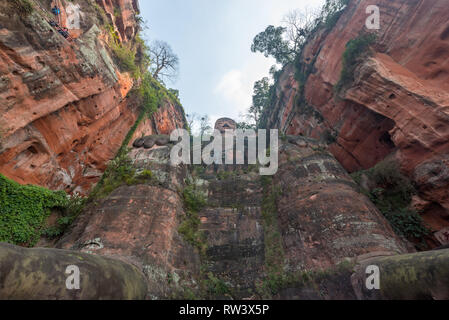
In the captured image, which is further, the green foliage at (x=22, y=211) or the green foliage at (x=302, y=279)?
the green foliage at (x=302, y=279)

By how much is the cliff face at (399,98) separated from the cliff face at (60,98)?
14.4 meters

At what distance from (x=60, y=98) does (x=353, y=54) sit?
15434 millimetres

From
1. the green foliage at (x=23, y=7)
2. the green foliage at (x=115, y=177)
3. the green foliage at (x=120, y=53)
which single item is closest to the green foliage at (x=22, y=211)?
the green foliage at (x=115, y=177)

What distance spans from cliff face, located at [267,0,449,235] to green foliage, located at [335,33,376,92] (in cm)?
43

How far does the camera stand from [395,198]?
9578 mm

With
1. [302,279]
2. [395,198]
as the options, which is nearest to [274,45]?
[395,198]

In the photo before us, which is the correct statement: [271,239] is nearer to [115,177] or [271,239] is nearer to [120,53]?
[115,177]

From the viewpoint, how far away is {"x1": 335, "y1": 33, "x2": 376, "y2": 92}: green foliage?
36.2 feet

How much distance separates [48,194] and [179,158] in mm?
6991

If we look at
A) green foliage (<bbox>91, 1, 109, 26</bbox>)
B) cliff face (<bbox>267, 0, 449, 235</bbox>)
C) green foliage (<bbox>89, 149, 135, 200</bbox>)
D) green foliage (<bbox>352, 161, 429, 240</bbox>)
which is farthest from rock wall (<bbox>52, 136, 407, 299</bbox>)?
green foliage (<bbox>91, 1, 109, 26</bbox>)

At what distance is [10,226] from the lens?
674 centimetres

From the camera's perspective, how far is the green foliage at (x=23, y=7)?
6.66 metres

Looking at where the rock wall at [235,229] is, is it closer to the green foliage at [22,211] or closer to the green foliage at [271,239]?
the green foliage at [271,239]

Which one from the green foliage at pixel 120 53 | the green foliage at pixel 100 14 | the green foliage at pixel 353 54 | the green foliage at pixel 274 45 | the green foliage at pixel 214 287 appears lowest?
the green foliage at pixel 214 287
